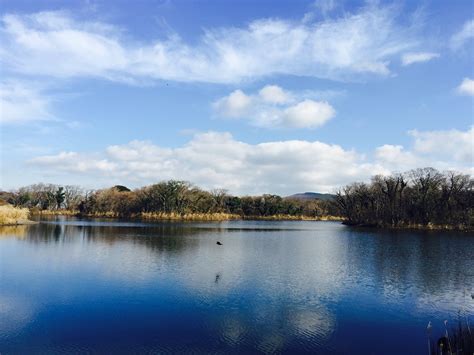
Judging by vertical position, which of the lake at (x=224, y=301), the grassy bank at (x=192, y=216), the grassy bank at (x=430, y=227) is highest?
the grassy bank at (x=192, y=216)

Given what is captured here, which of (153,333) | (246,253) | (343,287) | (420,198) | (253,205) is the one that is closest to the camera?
(153,333)

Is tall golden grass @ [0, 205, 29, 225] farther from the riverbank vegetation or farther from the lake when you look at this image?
the riverbank vegetation

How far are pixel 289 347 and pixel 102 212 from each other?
→ 305ft

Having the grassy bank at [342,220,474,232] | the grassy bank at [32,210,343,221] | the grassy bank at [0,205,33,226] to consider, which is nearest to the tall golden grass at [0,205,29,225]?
the grassy bank at [0,205,33,226]

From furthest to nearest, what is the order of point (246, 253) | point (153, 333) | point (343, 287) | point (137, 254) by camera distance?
point (246, 253) < point (137, 254) < point (343, 287) < point (153, 333)

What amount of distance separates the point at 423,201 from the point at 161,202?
5120cm

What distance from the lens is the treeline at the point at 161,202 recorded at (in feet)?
284

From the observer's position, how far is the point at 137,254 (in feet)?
91.2

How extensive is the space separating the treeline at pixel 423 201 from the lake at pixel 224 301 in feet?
130

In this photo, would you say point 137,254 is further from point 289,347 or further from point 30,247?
point 289,347

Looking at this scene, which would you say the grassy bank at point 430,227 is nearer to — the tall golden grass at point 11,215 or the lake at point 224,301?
the lake at point 224,301

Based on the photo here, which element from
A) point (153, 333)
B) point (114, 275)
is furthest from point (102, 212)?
point (153, 333)

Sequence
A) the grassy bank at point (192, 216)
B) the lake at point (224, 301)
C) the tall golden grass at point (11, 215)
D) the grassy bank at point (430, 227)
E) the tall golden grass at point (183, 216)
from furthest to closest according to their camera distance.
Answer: the grassy bank at point (192, 216), the tall golden grass at point (183, 216), the grassy bank at point (430, 227), the tall golden grass at point (11, 215), the lake at point (224, 301)

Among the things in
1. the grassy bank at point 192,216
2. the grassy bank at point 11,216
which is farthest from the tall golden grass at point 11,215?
the grassy bank at point 192,216
